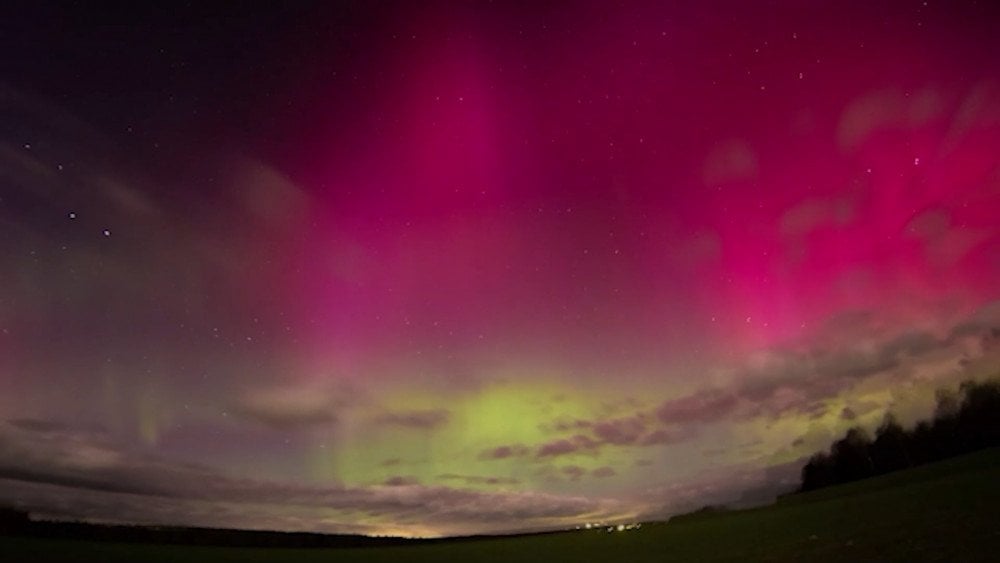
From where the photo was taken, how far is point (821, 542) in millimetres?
30453

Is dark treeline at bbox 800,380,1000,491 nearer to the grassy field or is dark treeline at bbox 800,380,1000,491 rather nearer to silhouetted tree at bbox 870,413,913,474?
silhouetted tree at bbox 870,413,913,474

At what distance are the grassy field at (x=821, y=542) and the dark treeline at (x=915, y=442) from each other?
18.1 m

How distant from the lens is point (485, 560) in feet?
180

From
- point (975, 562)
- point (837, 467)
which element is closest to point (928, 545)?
point (975, 562)

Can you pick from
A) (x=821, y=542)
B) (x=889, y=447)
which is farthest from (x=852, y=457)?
(x=821, y=542)

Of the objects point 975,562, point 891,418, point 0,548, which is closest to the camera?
point 975,562

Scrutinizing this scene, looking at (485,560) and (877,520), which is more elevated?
(877,520)

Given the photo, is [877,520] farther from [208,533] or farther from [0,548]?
[208,533]

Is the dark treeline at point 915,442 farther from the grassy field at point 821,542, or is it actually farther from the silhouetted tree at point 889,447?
the grassy field at point 821,542

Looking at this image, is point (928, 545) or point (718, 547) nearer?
point (928, 545)

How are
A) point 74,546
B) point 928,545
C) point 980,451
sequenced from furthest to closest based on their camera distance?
point 980,451 < point 74,546 < point 928,545

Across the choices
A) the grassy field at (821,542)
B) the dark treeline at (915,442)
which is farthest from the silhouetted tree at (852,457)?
the grassy field at (821,542)

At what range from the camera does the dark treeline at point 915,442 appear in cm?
9119

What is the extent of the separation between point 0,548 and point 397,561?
31.2 metres
